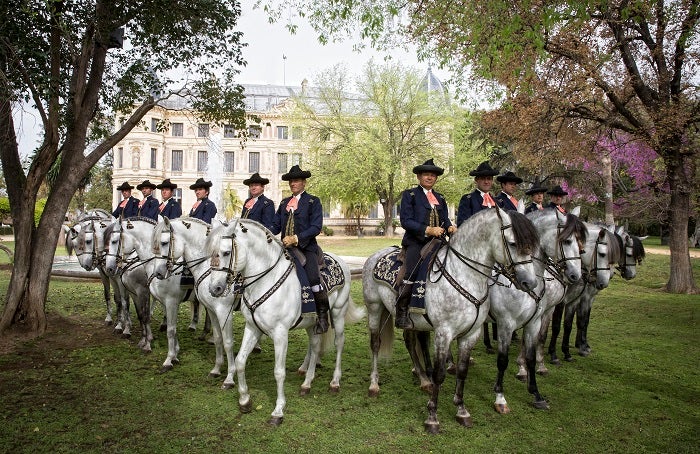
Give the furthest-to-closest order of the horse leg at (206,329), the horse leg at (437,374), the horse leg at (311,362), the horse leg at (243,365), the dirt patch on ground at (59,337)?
the horse leg at (206,329), the dirt patch on ground at (59,337), the horse leg at (311,362), the horse leg at (243,365), the horse leg at (437,374)

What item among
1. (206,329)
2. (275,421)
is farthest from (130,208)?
(275,421)

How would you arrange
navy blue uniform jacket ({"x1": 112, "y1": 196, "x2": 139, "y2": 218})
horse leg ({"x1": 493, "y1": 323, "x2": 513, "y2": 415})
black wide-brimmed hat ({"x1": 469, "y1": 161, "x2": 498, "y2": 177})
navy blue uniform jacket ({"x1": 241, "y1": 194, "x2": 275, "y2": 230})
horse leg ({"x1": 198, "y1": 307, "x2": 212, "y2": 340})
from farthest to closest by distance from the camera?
navy blue uniform jacket ({"x1": 112, "y1": 196, "x2": 139, "y2": 218})
horse leg ({"x1": 198, "y1": 307, "x2": 212, "y2": 340})
navy blue uniform jacket ({"x1": 241, "y1": 194, "x2": 275, "y2": 230})
black wide-brimmed hat ({"x1": 469, "y1": 161, "x2": 498, "y2": 177})
horse leg ({"x1": 493, "y1": 323, "x2": 513, "y2": 415})

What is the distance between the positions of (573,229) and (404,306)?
2.54 m

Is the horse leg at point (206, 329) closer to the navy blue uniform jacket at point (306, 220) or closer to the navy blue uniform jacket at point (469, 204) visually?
the navy blue uniform jacket at point (306, 220)

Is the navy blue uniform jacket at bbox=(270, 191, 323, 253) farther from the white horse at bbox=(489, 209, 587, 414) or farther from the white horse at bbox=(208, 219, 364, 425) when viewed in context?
the white horse at bbox=(489, 209, 587, 414)

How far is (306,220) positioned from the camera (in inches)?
247

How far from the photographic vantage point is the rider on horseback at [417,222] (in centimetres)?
574

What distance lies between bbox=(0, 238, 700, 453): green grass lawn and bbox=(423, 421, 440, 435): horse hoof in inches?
4.8

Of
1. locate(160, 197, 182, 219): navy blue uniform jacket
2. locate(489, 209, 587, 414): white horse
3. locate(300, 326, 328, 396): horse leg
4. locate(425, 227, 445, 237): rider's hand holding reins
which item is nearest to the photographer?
locate(425, 227, 445, 237): rider's hand holding reins

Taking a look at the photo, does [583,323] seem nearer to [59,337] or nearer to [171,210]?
[171,210]

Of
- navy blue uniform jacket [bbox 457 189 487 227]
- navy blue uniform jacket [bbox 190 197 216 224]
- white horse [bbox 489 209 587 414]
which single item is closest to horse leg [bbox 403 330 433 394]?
white horse [bbox 489 209 587 414]

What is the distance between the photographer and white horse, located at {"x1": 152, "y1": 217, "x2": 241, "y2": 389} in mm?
6566

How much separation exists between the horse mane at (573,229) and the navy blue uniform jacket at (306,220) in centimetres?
322

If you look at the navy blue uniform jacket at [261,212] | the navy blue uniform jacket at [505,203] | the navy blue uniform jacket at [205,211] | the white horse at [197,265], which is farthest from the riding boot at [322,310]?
the navy blue uniform jacket at [205,211]
